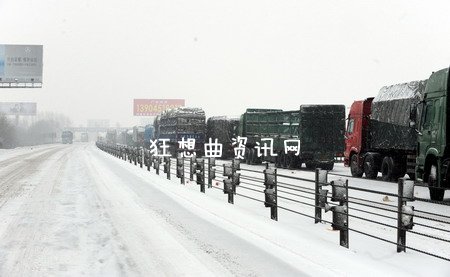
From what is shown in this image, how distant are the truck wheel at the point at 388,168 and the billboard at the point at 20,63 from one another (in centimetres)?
4651

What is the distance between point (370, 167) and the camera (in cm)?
2314

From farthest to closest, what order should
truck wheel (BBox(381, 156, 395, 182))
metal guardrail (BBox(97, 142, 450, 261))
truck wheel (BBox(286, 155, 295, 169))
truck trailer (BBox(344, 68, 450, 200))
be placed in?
1. truck wheel (BBox(286, 155, 295, 169))
2. truck wheel (BBox(381, 156, 395, 182))
3. truck trailer (BBox(344, 68, 450, 200))
4. metal guardrail (BBox(97, 142, 450, 261))

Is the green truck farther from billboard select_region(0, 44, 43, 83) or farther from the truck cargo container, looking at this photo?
billboard select_region(0, 44, 43, 83)

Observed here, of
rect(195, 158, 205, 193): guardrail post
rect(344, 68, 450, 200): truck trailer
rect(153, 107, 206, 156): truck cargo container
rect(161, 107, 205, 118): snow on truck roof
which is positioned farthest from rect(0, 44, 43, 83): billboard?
rect(195, 158, 205, 193): guardrail post

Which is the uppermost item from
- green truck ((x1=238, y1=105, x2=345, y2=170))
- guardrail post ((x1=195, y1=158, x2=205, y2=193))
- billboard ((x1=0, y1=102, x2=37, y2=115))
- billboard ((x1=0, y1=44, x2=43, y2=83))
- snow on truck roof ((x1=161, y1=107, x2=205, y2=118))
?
billboard ((x1=0, y1=44, x2=43, y2=83))

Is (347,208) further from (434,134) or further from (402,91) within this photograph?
(402,91)

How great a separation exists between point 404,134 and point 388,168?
2.11 m

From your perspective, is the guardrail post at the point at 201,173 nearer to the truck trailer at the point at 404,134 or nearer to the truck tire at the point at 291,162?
the truck trailer at the point at 404,134

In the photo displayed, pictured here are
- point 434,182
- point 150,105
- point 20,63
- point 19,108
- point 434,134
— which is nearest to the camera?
point 434,182

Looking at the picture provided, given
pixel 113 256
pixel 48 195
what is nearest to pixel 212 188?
pixel 48 195

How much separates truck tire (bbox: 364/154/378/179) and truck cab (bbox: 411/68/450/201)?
695cm

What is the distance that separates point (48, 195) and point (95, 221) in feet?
19.0

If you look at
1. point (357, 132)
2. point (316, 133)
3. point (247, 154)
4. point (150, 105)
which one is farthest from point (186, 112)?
point (150, 105)

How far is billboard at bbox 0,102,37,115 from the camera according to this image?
127488 mm
